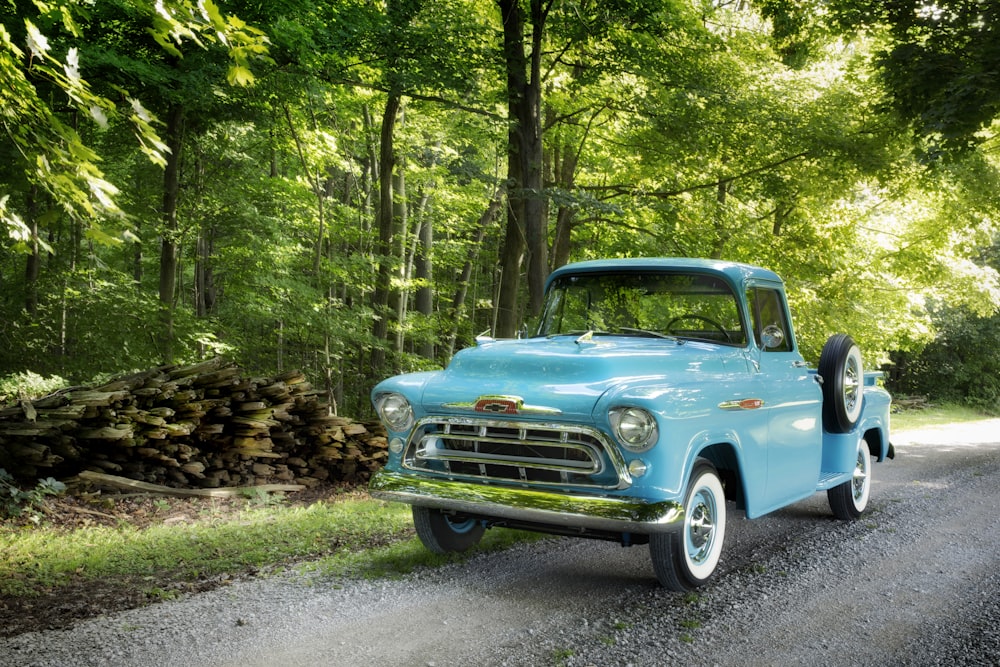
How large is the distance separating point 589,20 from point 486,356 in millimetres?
→ 8164

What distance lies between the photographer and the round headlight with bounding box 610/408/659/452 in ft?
14.9

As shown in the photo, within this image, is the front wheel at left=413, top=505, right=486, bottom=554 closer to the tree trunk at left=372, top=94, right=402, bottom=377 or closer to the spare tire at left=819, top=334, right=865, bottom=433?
the spare tire at left=819, top=334, right=865, bottom=433

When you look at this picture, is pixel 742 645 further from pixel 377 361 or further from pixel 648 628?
pixel 377 361

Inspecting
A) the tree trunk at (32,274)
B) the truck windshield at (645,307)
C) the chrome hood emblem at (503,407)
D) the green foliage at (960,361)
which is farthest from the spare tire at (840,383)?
the green foliage at (960,361)

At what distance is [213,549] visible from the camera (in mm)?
5926

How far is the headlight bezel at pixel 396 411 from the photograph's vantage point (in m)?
5.27

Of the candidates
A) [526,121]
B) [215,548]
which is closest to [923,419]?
[526,121]

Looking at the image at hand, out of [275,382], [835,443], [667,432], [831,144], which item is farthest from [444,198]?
[667,432]

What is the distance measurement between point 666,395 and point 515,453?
954 mm

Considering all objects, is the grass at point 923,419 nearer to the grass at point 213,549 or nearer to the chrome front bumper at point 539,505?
the grass at point 213,549

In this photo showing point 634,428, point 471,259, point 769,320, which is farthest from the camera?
point 471,259

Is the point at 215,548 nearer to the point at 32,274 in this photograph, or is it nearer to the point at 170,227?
the point at 170,227

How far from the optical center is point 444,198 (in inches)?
861

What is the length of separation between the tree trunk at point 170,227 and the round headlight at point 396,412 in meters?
9.85
